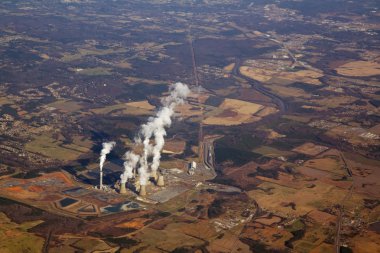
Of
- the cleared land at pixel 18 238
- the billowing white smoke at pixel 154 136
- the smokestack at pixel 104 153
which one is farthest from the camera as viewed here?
the billowing white smoke at pixel 154 136

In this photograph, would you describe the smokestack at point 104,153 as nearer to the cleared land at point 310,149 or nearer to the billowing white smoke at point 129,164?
the billowing white smoke at point 129,164

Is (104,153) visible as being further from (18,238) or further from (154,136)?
(18,238)

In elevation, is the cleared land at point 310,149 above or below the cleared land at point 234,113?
above

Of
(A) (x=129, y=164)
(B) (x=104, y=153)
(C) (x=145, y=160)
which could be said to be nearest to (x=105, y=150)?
(B) (x=104, y=153)

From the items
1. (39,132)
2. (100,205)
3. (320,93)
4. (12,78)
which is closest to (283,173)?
(100,205)

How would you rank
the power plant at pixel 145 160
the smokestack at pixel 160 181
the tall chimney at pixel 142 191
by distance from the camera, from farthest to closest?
1. the smokestack at pixel 160 181
2. the power plant at pixel 145 160
3. the tall chimney at pixel 142 191

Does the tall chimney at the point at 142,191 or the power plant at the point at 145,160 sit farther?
the power plant at the point at 145,160

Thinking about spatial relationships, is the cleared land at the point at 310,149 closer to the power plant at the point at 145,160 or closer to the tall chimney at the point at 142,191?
the power plant at the point at 145,160

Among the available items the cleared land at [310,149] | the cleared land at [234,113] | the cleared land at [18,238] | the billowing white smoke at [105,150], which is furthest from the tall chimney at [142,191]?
the cleared land at [234,113]

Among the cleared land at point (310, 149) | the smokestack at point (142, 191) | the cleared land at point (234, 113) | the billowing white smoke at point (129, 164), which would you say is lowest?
the cleared land at point (234, 113)

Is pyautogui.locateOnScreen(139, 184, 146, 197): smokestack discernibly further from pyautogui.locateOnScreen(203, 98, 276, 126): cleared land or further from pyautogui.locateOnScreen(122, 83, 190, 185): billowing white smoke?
pyautogui.locateOnScreen(203, 98, 276, 126): cleared land
